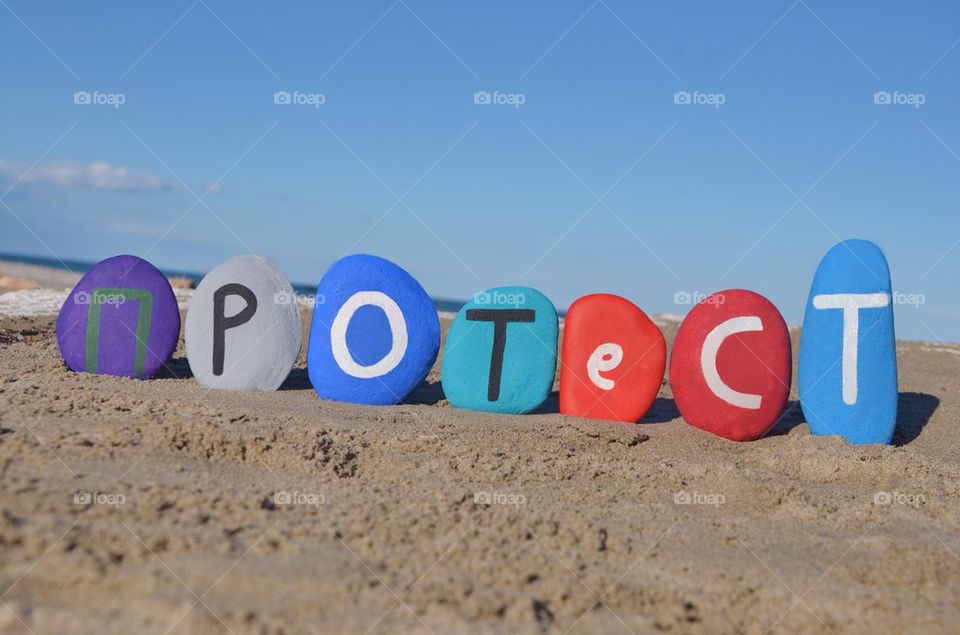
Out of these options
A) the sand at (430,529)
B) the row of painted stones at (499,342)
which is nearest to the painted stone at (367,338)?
the row of painted stones at (499,342)

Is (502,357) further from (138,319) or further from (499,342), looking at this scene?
(138,319)

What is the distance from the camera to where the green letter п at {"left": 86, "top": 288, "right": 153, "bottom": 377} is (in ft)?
21.2

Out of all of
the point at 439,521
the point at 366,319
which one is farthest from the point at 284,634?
the point at 366,319

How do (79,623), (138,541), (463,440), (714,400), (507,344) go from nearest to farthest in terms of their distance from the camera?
(79,623) < (138,541) < (463,440) < (714,400) < (507,344)

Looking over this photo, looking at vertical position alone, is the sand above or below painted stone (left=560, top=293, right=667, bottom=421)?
below

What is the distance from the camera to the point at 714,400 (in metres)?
5.90

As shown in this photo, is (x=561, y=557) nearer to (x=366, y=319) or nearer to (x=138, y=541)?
(x=138, y=541)

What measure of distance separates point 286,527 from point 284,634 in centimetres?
72

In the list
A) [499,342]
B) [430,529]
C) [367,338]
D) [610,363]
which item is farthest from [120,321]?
[430,529]

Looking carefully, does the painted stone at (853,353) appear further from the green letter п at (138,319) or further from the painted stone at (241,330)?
the green letter п at (138,319)

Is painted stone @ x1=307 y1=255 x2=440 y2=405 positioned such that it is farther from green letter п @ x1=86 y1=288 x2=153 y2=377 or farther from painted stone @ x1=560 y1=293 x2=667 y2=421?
green letter п @ x1=86 y1=288 x2=153 y2=377

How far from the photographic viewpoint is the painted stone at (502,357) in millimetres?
6309

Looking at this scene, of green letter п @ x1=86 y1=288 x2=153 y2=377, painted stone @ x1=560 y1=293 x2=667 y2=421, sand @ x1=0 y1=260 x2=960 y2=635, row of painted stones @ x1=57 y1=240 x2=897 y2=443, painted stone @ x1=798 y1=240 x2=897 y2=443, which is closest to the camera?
sand @ x1=0 y1=260 x2=960 y2=635

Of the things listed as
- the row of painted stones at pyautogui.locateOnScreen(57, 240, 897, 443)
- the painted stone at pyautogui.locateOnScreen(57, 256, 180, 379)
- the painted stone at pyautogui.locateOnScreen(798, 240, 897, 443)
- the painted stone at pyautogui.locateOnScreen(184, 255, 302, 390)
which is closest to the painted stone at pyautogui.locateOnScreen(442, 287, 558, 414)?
the row of painted stones at pyautogui.locateOnScreen(57, 240, 897, 443)
